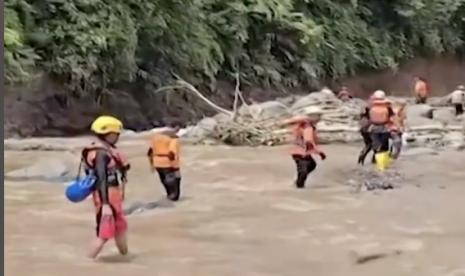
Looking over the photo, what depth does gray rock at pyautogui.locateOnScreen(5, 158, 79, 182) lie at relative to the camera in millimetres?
11664

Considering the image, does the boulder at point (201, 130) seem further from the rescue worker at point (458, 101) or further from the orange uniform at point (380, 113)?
the rescue worker at point (458, 101)

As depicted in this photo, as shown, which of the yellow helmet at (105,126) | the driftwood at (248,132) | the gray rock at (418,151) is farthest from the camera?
the driftwood at (248,132)

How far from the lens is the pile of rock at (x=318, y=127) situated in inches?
671

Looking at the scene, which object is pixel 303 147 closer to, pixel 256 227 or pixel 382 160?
pixel 382 160

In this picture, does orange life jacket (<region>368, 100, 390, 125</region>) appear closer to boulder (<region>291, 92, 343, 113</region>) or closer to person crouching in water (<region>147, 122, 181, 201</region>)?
person crouching in water (<region>147, 122, 181, 201</region>)

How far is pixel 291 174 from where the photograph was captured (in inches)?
500

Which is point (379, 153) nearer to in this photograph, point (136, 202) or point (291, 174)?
point (291, 174)

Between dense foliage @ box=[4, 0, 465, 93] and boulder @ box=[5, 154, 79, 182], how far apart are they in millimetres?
4271

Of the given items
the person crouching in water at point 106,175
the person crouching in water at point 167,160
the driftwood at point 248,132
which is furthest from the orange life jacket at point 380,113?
the person crouching in water at point 106,175

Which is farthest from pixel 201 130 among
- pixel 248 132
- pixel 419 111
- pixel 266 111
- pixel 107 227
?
pixel 107 227

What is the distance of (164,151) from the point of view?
9.89 meters

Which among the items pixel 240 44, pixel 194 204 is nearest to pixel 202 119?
pixel 240 44

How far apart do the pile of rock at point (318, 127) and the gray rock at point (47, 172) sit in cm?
508

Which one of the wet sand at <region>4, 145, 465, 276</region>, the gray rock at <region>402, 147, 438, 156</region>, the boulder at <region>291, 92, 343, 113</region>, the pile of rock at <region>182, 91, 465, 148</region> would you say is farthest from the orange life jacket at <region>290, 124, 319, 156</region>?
the boulder at <region>291, 92, 343, 113</region>
